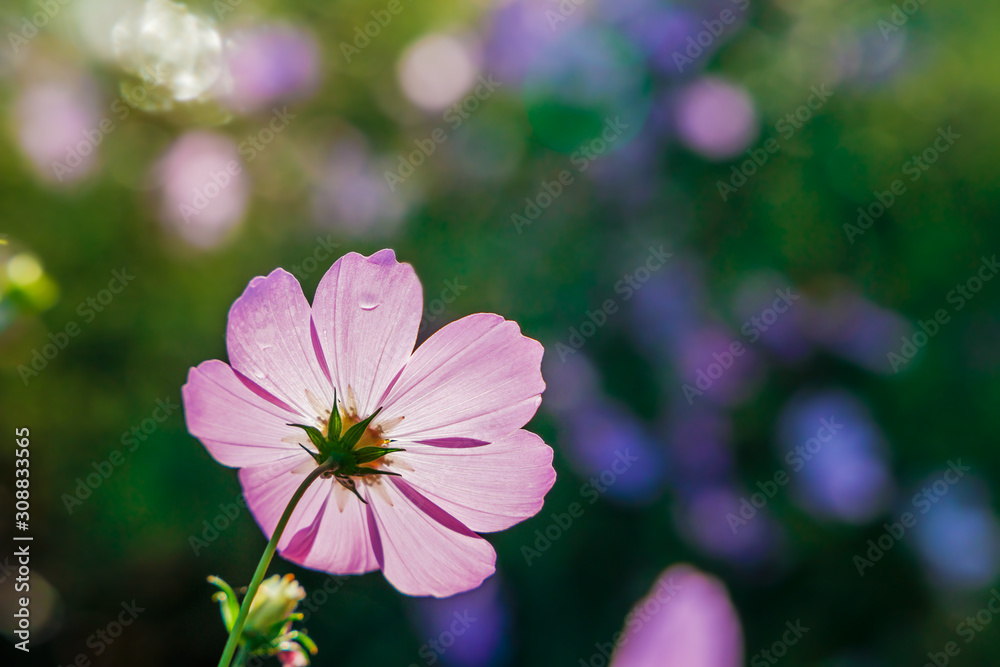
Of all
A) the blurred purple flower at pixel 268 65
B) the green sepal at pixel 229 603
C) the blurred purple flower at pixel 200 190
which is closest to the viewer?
the green sepal at pixel 229 603

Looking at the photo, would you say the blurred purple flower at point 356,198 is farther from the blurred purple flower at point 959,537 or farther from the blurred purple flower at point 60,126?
the blurred purple flower at point 959,537

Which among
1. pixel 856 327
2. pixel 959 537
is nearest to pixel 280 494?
pixel 856 327

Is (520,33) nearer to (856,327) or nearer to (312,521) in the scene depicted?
(856,327)

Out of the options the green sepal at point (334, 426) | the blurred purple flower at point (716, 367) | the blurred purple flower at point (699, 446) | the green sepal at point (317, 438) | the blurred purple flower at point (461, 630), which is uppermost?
the green sepal at point (334, 426)

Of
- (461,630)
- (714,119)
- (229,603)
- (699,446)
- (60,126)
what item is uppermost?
(714,119)

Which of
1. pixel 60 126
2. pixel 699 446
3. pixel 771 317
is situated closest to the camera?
pixel 60 126

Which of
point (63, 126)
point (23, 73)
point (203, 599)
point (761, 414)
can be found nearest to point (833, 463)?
point (761, 414)

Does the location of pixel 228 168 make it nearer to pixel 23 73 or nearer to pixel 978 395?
pixel 23 73

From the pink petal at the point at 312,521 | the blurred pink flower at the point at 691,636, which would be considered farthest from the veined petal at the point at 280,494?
the blurred pink flower at the point at 691,636
